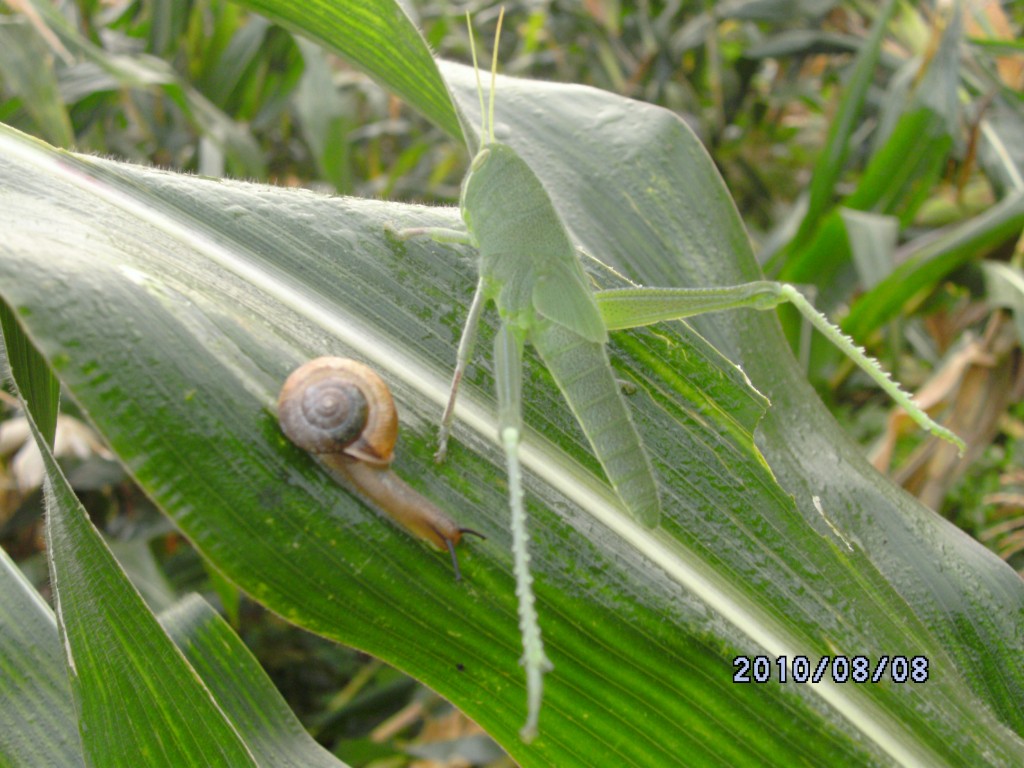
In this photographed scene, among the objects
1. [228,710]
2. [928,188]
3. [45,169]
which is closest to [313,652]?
[228,710]

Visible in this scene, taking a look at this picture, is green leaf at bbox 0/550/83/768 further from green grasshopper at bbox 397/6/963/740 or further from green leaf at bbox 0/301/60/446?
green grasshopper at bbox 397/6/963/740

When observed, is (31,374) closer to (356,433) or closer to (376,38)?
(356,433)

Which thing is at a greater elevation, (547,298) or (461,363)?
(547,298)

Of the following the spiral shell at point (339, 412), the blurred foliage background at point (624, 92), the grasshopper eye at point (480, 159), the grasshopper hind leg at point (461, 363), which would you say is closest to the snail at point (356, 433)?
the spiral shell at point (339, 412)

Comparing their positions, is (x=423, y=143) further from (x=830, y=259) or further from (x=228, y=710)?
(x=228, y=710)

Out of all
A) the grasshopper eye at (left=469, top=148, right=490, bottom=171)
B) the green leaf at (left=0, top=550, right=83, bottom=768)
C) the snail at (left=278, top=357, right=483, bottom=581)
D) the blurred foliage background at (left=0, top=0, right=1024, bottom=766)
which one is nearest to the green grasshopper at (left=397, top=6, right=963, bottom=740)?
the grasshopper eye at (left=469, top=148, right=490, bottom=171)

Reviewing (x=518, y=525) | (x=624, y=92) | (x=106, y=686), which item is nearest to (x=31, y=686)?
(x=106, y=686)
